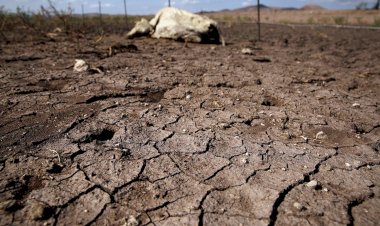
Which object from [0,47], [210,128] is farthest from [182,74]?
[0,47]

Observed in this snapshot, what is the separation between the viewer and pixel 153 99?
3.23 meters

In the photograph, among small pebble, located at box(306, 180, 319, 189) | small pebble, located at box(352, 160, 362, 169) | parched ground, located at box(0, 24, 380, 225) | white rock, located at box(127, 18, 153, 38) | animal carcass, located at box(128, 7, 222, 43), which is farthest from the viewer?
white rock, located at box(127, 18, 153, 38)

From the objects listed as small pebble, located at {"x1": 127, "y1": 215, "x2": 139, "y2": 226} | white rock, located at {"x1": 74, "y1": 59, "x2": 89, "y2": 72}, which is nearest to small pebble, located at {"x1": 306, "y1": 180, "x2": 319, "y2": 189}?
small pebble, located at {"x1": 127, "y1": 215, "x2": 139, "y2": 226}

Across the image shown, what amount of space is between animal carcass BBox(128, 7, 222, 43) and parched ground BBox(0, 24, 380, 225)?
266 centimetres

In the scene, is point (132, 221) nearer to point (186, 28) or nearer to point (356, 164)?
point (356, 164)

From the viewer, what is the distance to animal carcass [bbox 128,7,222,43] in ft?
22.5

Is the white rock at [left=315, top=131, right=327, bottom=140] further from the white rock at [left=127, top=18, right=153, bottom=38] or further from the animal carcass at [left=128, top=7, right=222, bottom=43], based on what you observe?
the white rock at [left=127, top=18, right=153, bottom=38]

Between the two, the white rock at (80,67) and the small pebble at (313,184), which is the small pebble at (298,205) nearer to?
the small pebble at (313,184)

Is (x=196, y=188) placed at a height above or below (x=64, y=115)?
below

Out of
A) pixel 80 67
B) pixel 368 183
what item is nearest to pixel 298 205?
pixel 368 183

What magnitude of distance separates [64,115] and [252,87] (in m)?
2.11

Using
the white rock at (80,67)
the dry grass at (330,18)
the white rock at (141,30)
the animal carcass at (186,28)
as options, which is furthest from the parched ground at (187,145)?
the dry grass at (330,18)

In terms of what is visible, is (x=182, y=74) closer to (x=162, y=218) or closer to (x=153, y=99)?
(x=153, y=99)

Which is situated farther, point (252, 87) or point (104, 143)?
point (252, 87)
